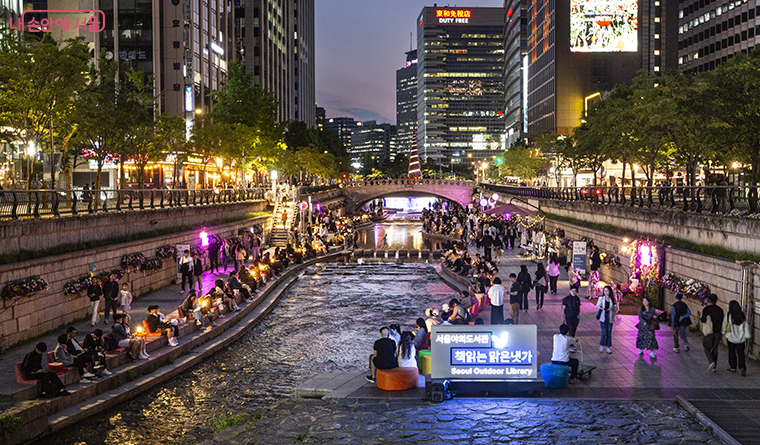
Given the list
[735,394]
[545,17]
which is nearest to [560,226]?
[735,394]

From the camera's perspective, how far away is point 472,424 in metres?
11.1

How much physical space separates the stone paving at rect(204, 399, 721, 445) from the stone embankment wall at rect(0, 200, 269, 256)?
32.0 feet

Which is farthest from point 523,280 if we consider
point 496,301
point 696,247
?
point 696,247

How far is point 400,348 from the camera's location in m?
13.2

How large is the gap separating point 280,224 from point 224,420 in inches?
1529

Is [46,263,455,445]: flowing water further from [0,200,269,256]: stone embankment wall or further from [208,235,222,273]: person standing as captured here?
[0,200,269,256]: stone embankment wall

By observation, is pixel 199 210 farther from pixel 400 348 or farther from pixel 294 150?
pixel 294 150

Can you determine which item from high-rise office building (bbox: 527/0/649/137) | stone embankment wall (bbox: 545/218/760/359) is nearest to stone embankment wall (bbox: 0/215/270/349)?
stone embankment wall (bbox: 545/218/760/359)

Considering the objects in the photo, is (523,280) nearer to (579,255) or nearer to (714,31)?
(579,255)

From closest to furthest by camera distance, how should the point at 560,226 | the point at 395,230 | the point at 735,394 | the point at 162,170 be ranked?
the point at 735,394 → the point at 560,226 → the point at 162,170 → the point at 395,230

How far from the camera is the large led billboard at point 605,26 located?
114m

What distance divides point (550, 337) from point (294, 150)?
252ft

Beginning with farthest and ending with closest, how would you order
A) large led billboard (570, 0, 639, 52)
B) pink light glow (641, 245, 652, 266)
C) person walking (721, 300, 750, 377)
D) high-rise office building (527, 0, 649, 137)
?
high-rise office building (527, 0, 649, 137) < large led billboard (570, 0, 639, 52) < pink light glow (641, 245, 652, 266) < person walking (721, 300, 750, 377)

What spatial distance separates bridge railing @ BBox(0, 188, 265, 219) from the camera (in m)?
18.4
